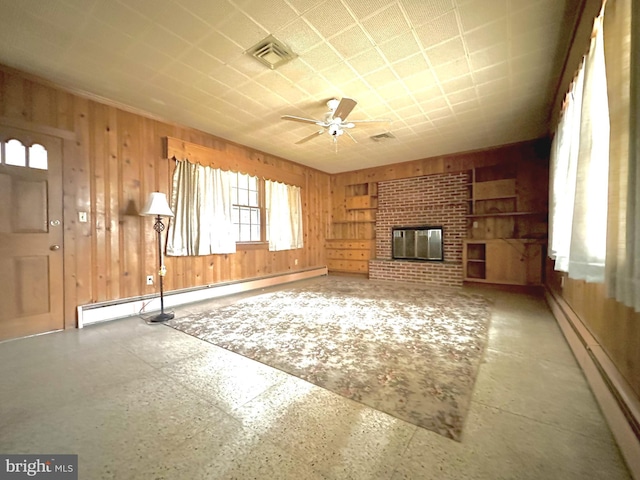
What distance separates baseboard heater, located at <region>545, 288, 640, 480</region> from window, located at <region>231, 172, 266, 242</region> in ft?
15.3

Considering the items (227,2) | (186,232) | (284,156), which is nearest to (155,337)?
(186,232)

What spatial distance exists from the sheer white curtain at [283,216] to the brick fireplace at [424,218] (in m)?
1.99

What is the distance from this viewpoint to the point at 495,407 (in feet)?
4.71

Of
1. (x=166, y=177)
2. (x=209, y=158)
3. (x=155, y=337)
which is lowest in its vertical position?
(x=155, y=337)

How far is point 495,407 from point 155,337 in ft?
9.52

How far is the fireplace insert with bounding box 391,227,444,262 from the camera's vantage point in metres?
5.49

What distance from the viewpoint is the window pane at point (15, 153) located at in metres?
2.50

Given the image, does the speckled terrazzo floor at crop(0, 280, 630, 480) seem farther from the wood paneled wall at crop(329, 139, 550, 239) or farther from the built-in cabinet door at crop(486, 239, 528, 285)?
the wood paneled wall at crop(329, 139, 550, 239)

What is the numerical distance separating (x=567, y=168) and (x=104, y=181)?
507 cm

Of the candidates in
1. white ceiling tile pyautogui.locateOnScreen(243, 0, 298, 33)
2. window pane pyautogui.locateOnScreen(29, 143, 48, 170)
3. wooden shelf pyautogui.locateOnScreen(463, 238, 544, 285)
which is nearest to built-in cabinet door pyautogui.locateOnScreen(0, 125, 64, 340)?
window pane pyautogui.locateOnScreen(29, 143, 48, 170)

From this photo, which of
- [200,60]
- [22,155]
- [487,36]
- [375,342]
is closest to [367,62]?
[487,36]

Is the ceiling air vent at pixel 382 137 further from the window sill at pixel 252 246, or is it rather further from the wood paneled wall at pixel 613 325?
the wood paneled wall at pixel 613 325

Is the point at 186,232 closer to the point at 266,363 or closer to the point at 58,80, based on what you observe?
the point at 58,80

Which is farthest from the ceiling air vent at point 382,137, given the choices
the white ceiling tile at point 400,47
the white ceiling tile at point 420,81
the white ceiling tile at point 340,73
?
the white ceiling tile at point 400,47
